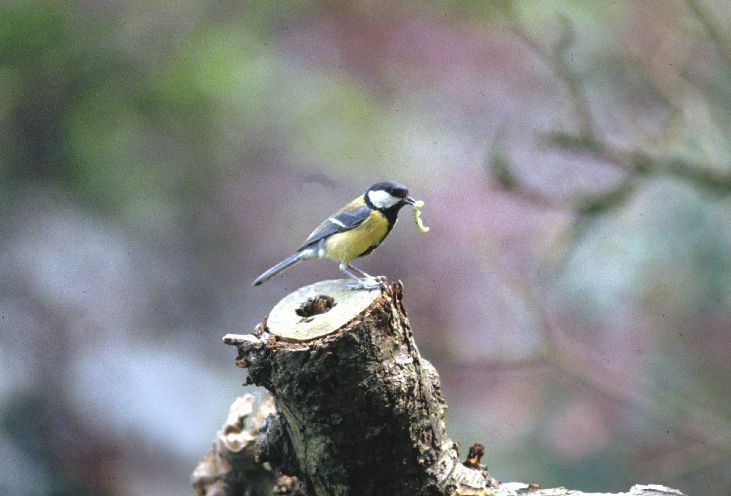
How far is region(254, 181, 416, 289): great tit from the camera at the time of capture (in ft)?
5.10

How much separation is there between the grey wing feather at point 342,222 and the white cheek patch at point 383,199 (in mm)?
21

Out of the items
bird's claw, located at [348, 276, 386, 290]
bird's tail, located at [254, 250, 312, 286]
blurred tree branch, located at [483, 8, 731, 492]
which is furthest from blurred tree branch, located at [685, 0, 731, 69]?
bird's claw, located at [348, 276, 386, 290]

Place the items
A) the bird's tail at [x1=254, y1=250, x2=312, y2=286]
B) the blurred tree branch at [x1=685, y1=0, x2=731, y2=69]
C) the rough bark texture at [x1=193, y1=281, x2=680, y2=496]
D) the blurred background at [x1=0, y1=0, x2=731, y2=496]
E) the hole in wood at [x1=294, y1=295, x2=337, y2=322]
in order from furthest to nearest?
the blurred background at [x1=0, y1=0, x2=731, y2=496] < the blurred tree branch at [x1=685, y1=0, x2=731, y2=69] < the bird's tail at [x1=254, y1=250, x2=312, y2=286] < the hole in wood at [x1=294, y1=295, x2=337, y2=322] < the rough bark texture at [x1=193, y1=281, x2=680, y2=496]

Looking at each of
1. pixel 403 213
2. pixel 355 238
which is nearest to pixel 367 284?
pixel 355 238

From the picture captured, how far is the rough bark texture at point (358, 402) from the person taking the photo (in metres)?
1.06

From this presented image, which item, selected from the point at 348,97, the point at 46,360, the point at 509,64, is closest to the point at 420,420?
the point at 46,360

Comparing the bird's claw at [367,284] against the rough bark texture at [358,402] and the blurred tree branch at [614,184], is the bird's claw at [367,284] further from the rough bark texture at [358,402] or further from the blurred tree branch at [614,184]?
the blurred tree branch at [614,184]


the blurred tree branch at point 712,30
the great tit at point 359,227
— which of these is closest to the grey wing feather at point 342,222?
the great tit at point 359,227

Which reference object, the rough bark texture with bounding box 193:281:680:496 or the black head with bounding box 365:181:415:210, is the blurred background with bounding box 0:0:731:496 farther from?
the rough bark texture with bounding box 193:281:680:496

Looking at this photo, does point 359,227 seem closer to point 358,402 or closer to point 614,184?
point 358,402

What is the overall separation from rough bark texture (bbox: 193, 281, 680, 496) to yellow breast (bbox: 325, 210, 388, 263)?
0.38 m

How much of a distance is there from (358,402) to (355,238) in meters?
0.53

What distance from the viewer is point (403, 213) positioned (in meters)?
2.81

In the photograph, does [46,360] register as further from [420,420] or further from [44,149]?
[420,420]
